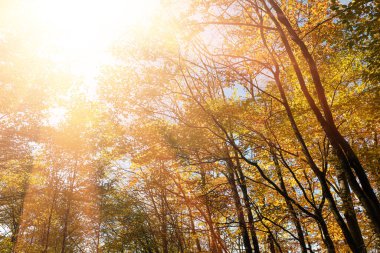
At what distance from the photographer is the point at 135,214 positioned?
49.1 feet

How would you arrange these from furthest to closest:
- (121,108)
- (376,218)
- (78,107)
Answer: (78,107) < (121,108) < (376,218)

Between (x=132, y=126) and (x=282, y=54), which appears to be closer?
(x=282, y=54)

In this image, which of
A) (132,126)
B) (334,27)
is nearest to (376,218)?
(334,27)

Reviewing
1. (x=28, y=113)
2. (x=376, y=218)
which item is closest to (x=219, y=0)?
(x=376, y=218)

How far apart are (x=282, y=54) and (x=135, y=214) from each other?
12097 mm

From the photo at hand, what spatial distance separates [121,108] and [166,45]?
11.2 ft

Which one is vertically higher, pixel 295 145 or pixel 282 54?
pixel 282 54

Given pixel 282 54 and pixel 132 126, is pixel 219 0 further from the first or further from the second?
pixel 132 126

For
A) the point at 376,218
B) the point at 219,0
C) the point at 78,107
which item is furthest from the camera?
the point at 78,107

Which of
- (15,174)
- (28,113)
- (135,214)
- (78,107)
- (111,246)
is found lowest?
(111,246)

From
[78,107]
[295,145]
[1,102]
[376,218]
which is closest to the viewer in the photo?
[376,218]

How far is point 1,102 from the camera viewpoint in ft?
39.1

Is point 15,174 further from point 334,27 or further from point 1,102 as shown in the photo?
point 334,27

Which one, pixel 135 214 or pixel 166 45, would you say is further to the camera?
pixel 135 214
